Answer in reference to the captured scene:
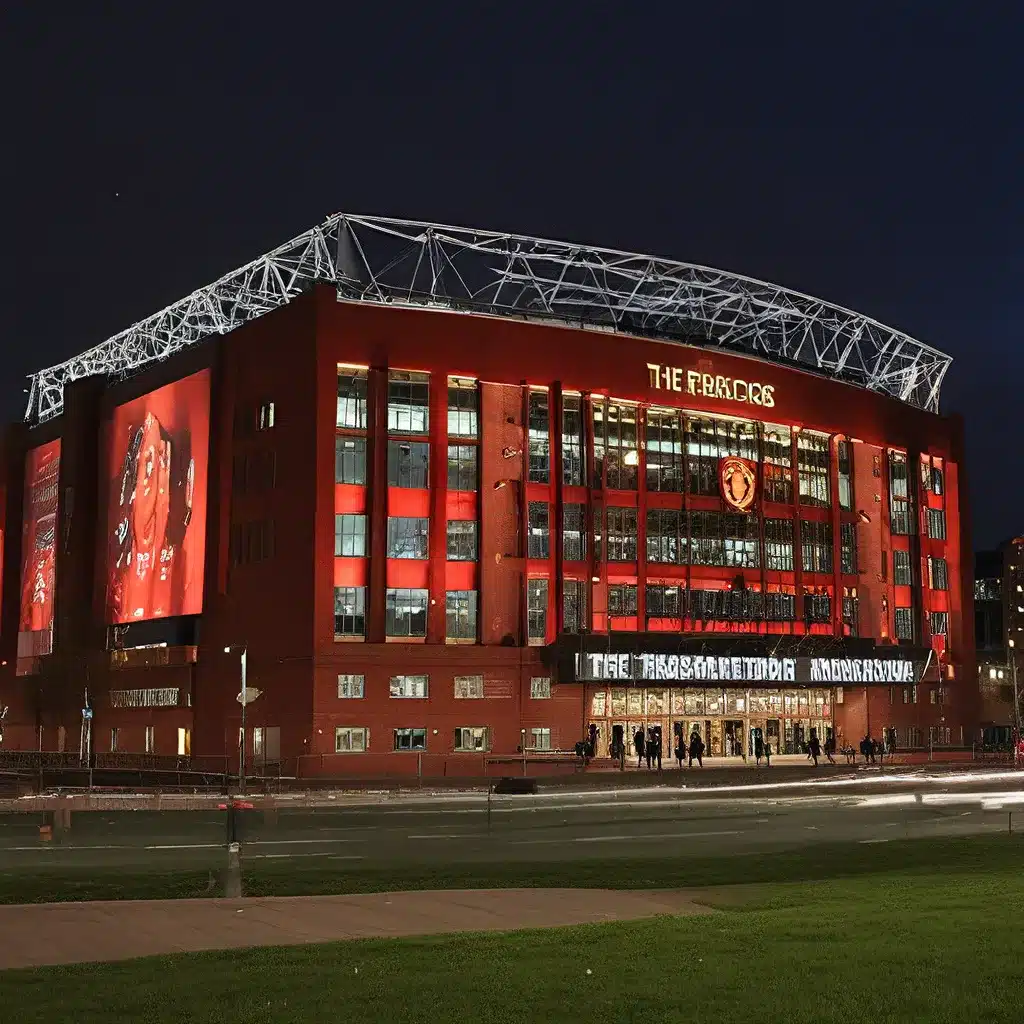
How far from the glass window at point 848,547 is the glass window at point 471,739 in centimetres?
3240

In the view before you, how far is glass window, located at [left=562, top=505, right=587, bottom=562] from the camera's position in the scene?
8194cm

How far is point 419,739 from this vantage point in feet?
245

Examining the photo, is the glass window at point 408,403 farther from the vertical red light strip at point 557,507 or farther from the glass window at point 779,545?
the glass window at point 779,545

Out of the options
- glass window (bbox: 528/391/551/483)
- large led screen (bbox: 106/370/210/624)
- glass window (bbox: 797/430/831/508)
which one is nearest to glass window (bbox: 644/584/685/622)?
glass window (bbox: 528/391/551/483)

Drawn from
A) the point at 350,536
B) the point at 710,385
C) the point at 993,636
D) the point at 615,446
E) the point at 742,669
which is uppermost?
the point at 710,385

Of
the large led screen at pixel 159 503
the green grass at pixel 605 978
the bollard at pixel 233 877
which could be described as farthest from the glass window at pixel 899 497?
the green grass at pixel 605 978

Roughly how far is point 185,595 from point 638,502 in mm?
28189

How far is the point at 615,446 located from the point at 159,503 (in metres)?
29.6

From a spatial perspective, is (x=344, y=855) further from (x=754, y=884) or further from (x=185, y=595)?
(x=185, y=595)

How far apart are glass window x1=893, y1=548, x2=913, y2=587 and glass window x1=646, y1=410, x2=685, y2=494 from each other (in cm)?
2409

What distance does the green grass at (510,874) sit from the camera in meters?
21.5

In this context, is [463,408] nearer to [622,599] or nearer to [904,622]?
[622,599]

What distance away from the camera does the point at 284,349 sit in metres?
79.4

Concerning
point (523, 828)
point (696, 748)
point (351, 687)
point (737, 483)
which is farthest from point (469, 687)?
point (523, 828)
